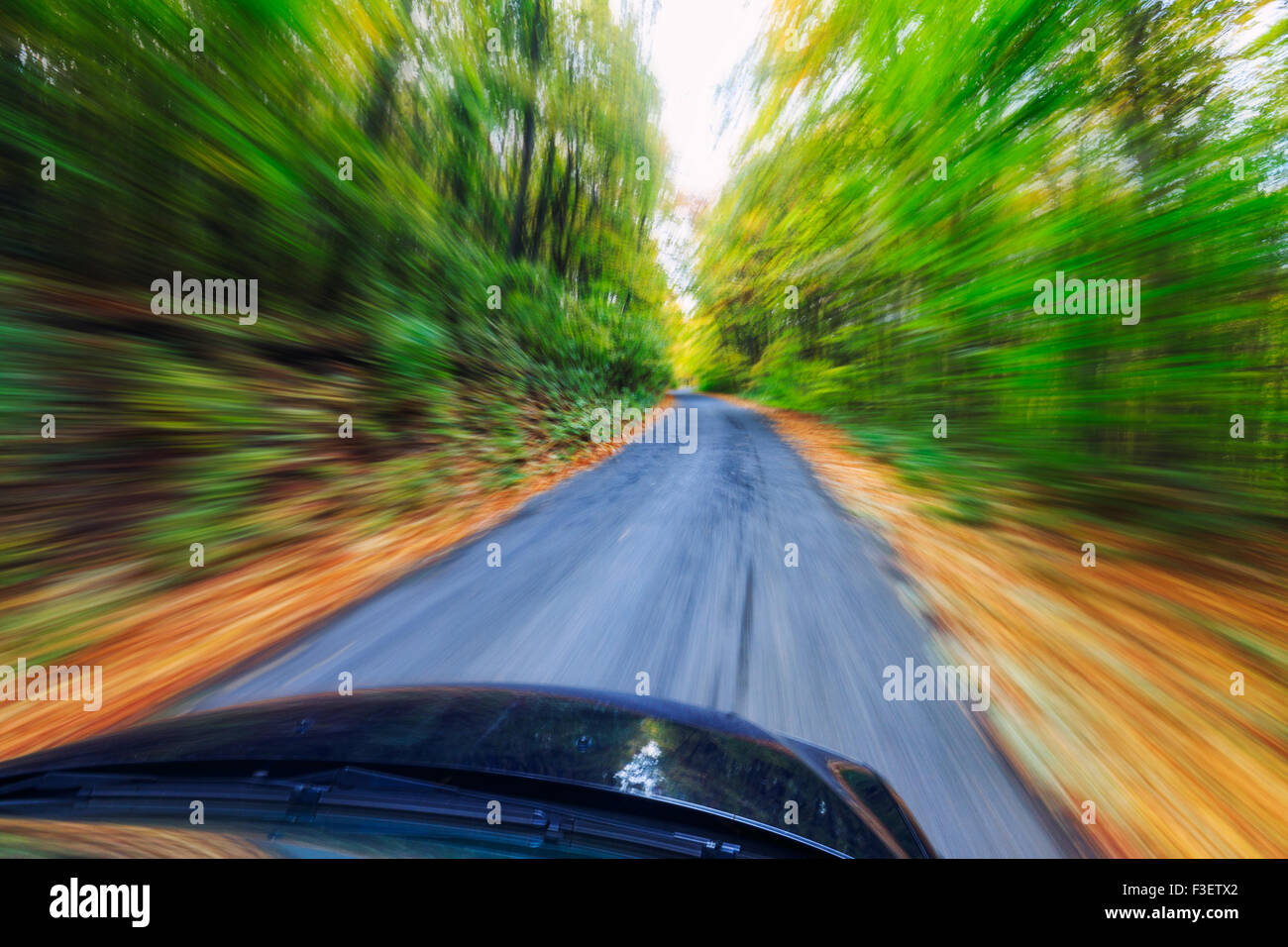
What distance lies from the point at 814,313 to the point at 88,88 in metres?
11.7

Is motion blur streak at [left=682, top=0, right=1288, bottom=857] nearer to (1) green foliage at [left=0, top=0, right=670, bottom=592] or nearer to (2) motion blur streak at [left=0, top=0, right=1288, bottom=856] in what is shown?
(2) motion blur streak at [left=0, top=0, right=1288, bottom=856]

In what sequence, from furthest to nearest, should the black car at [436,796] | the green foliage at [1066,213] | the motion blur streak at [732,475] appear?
the green foliage at [1066,213], the motion blur streak at [732,475], the black car at [436,796]

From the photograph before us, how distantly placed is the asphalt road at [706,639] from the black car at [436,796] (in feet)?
1.99

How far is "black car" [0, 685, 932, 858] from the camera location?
3.06 ft

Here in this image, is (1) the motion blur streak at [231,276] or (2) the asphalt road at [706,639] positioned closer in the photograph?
(2) the asphalt road at [706,639]

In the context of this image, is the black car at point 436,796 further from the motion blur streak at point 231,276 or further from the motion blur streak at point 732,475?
the motion blur streak at point 231,276

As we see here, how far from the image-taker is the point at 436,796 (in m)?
1.02

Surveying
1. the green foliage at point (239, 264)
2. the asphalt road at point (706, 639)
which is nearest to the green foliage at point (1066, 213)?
the asphalt road at point (706, 639)

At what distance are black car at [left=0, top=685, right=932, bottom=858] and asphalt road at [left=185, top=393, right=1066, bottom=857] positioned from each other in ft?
1.99

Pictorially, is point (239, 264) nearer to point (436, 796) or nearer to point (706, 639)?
point (436, 796)

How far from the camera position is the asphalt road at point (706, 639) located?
5.21 feet

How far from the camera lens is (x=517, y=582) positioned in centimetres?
313

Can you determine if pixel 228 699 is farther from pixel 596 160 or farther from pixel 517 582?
pixel 596 160
